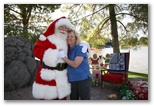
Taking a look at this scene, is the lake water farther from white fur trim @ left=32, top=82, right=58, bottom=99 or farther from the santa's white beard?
white fur trim @ left=32, top=82, right=58, bottom=99

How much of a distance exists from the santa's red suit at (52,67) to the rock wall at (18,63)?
2.19ft

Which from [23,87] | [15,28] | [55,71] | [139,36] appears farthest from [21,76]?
[139,36]

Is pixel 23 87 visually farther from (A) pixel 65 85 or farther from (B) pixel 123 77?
(B) pixel 123 77

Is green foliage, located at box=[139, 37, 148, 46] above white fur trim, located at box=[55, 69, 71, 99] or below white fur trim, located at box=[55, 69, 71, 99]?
above

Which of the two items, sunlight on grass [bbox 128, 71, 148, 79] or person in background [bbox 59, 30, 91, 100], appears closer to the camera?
person in background [bbox 59, 30, 91, 100]

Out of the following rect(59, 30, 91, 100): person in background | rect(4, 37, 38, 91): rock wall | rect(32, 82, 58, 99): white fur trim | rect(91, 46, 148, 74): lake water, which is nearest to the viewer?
rect(59, 30, 91, 100): person in background

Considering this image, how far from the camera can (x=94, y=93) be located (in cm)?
253

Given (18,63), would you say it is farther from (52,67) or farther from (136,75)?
(136,75)

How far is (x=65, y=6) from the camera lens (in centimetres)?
244

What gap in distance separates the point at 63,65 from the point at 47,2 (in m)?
0.78

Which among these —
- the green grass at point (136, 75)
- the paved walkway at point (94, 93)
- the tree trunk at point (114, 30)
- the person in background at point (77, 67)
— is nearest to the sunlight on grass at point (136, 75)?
the green grass at point (136, 75)

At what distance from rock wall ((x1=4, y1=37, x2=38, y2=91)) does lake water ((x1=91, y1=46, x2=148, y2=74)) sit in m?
0.96

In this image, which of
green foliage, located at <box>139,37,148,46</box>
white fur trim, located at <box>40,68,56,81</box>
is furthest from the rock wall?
green foliage, located at <box>139,37,148,46</box>

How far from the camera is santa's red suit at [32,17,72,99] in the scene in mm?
2047
